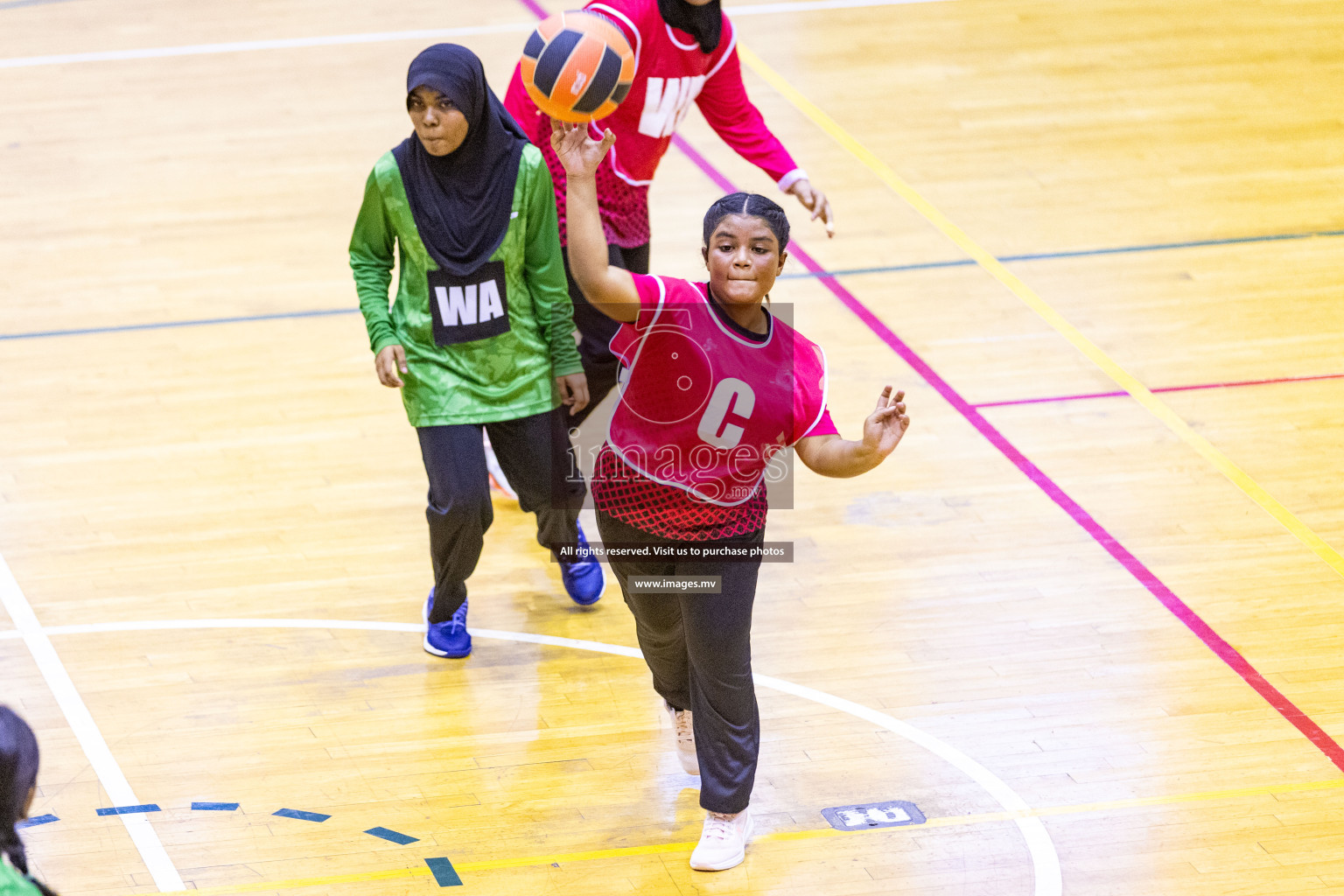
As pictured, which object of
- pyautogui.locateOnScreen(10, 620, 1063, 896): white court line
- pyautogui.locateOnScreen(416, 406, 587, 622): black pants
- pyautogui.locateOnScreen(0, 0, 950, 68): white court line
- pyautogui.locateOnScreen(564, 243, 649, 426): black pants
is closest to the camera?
pyautogui.locateOnScreen(10, 620, 1063, 896): white court line

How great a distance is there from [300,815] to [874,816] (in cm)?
143

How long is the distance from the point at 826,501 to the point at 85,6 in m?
7.15

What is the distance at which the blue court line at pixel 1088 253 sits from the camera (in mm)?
7340

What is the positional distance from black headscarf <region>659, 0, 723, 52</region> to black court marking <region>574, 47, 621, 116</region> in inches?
17.8

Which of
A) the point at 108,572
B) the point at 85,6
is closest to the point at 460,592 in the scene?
the point at 108,572

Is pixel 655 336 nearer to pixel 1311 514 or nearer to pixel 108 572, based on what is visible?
pixel 108 572

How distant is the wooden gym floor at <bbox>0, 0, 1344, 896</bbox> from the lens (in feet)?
13.4

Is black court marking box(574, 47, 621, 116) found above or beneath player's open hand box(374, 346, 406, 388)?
above

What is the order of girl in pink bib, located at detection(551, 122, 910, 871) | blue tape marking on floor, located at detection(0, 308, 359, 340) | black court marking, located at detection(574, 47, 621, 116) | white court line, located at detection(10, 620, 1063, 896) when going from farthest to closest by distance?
blue tape marking on floor, located at detection(0, 308, 359, 340), black court marking, located at detection(574, 47, 621, 116), white court line, located at detection(10, 620, 1063, 896), girl in pink bib, located at detection(551, 122, 910, 871)

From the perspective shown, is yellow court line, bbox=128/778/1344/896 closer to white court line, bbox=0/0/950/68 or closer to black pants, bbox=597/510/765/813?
black pants, bbox=597/510/765/813

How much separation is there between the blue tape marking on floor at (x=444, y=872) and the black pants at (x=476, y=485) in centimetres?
100

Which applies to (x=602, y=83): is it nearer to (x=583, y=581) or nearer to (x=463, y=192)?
(x=463, y=192)

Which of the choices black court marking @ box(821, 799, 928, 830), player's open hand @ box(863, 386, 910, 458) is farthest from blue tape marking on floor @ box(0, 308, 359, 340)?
player's open hand @ box(863, 386, 910, 458)

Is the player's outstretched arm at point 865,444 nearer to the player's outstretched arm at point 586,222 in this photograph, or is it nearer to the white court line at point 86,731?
the player's outstretched arm at point 586,222
